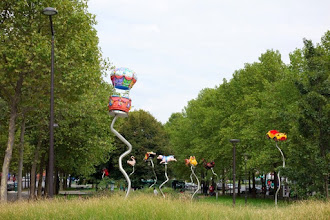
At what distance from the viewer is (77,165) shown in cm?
3628

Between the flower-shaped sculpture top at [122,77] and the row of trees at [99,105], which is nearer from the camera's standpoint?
the flower-shaped sculpture top at [122,77]

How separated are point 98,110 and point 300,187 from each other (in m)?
16.7

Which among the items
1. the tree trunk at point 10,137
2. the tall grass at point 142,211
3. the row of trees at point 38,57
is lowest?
the tall grass at point 142,211

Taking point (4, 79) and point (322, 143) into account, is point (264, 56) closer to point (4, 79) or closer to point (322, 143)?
point (322, 143)

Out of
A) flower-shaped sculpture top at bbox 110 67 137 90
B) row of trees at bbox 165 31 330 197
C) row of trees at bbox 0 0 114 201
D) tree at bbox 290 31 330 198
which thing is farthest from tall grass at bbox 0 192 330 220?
row of trees at bbox 0 0 114 201

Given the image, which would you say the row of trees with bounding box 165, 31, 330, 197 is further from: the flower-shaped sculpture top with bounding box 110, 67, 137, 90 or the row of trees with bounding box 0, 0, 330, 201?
the flower-shaped sculpture top with bounding box 110, 67, 137, 90

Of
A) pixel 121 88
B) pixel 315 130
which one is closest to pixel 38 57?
pixel 121 88

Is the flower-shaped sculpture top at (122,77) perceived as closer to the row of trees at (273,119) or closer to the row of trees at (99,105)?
the row of trees at (99,105)

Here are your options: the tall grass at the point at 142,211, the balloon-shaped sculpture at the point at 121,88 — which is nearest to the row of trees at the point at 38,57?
the balloon-shaped sculpture at the point at 121,88

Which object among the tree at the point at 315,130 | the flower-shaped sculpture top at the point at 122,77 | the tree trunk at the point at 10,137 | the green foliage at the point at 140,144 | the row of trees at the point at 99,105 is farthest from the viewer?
the green foliage at the point at 140,144

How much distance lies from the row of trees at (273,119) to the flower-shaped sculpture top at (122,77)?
871cm

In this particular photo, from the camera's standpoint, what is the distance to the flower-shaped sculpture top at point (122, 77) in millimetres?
18984

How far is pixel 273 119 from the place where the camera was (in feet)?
121

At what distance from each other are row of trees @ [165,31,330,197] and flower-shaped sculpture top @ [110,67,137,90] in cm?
871
